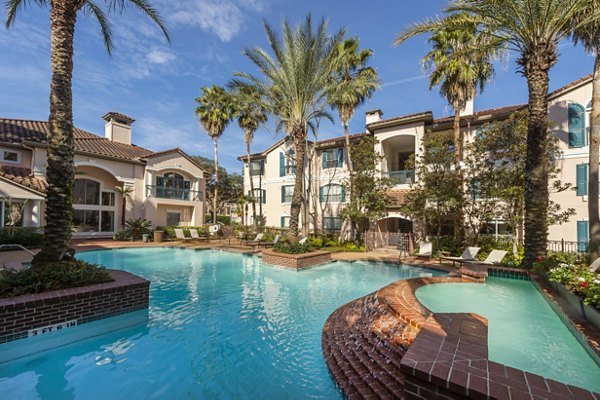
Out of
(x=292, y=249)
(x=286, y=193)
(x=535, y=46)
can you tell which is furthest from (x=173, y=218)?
(x=535, y=46)

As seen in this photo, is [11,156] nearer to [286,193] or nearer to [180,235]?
[180,235]

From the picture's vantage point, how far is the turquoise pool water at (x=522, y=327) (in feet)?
13.0

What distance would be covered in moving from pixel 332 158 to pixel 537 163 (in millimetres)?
17429

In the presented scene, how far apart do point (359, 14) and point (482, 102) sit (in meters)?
11.8

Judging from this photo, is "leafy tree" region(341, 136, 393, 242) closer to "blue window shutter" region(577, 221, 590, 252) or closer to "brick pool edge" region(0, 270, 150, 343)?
"blue window shutter" region(577, 221, 590, 252)

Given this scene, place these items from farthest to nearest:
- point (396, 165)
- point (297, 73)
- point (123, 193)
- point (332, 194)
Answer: point (332, 194) < point (396, 165) < point (123, 193) < point (297, 73)

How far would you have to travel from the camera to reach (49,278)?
6.18 m

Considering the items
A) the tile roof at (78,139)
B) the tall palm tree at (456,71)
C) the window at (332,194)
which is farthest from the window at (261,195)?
the tall palm tree at (456,71)

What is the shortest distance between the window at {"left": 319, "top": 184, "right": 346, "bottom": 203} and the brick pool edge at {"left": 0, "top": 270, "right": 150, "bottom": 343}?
19415 mm

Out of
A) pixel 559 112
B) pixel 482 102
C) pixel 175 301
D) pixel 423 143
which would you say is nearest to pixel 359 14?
pixel 423 143

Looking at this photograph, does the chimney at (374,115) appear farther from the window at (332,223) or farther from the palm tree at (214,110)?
the palm tree at (214,110)

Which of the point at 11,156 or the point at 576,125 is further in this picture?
the point at 11,156

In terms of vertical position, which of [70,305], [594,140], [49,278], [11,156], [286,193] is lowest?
[70,305]

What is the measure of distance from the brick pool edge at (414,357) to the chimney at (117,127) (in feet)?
101
